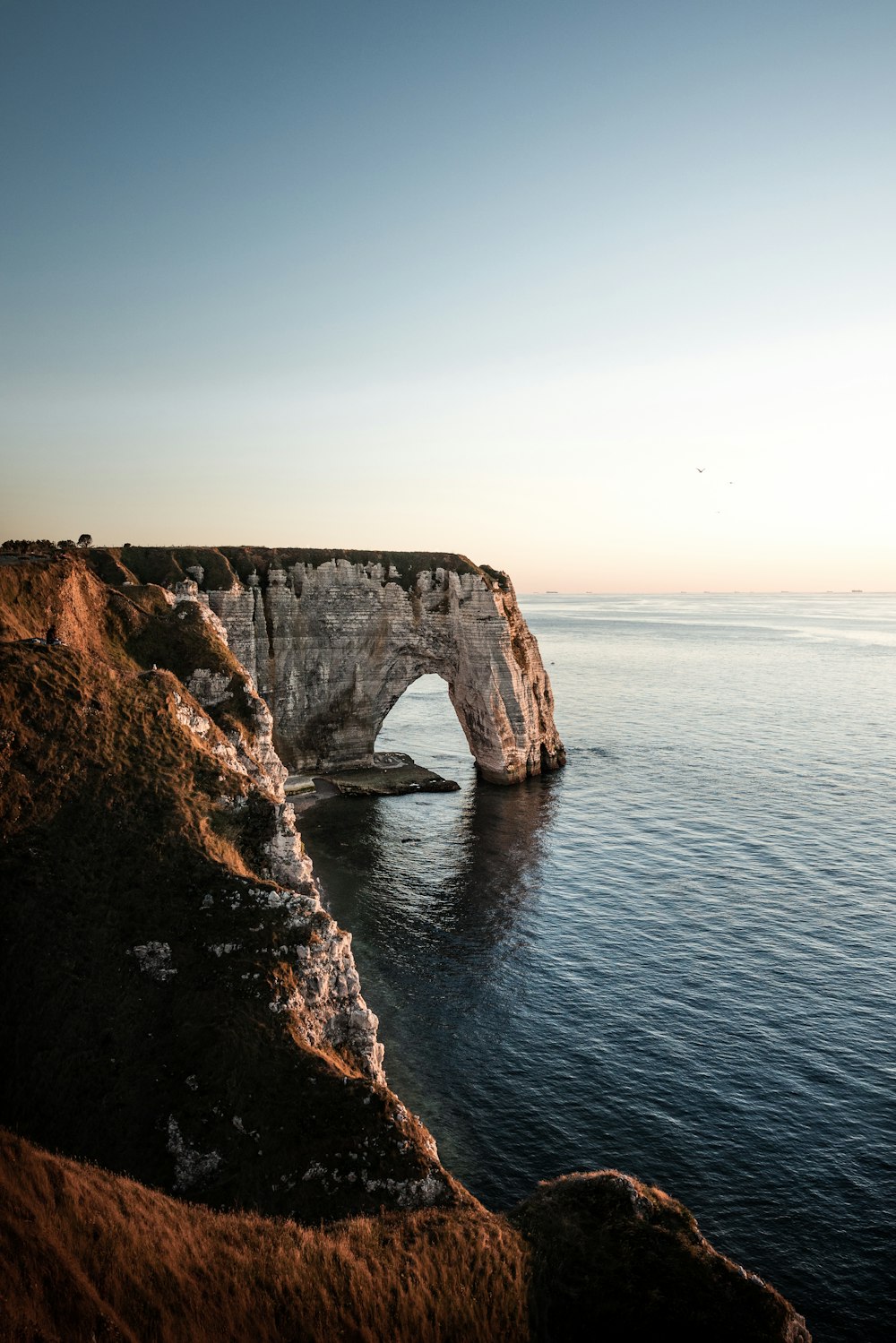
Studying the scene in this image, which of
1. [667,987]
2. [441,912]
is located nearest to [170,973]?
[667,987]

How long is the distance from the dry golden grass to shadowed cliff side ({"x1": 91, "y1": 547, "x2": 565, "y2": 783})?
60.4 metres

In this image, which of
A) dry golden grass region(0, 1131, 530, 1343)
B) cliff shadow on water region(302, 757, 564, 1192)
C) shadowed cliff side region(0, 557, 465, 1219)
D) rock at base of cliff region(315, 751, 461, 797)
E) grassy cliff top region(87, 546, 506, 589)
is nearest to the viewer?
dry golden grass region(0, 1131, 530, 1343)

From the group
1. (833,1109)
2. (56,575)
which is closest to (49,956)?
(56,575)

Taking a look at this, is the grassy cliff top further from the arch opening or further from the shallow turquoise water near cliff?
the shallow turquoise water near cliff

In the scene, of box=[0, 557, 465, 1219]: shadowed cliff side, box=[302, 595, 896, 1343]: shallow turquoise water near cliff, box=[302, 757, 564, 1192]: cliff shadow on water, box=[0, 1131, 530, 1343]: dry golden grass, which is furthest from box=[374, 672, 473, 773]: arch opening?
box=[0, 1131, 530, 1343]: dry golden grass

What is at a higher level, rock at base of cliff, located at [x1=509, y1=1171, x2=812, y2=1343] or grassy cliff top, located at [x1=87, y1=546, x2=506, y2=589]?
grassy cliff top, located at [x1=87, y1=546, x2=506, y2=589]

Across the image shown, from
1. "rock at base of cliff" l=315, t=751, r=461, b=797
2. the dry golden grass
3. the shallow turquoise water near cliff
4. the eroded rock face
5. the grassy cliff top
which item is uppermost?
the grassy cliff top

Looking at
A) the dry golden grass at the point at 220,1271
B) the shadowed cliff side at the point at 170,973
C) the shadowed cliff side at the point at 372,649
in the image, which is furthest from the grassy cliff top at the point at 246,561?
the dry golden grass at the point at 220,1271

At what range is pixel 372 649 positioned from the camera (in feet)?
265

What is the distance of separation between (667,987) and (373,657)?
4943 centimetres

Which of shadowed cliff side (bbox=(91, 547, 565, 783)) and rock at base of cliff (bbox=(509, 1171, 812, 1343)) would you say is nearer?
rock at base of cliff (bbox=(509, 1171, 812, 1343))

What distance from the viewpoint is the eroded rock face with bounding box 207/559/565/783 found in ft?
256

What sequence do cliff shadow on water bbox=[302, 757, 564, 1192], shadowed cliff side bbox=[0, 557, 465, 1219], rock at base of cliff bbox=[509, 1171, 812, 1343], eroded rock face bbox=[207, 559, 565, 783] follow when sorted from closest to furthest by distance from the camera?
rock at base of cliff bbox=[509, 1171, 812, 1343] < shadowed cliff side bbox=[0, 557, 465, 1219] < cliff shadow on water bbox=[302, 757, 564, 1192] < eroded rock face bbox=[207, 559, 565, 783]

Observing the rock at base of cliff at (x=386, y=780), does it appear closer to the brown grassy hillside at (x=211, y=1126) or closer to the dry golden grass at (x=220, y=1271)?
the brown grassy hillside at (x=211, y=1126)
